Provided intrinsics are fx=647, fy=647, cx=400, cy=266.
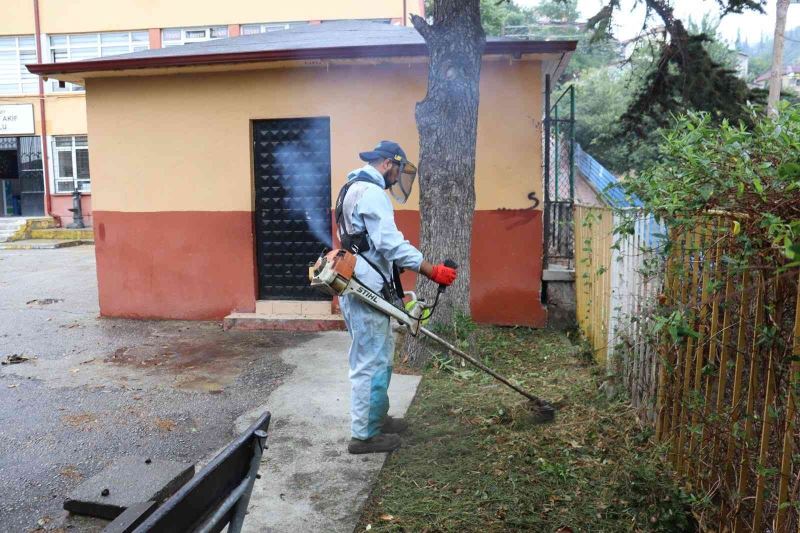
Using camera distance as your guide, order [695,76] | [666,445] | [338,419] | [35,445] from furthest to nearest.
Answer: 1. [695,76]
2. [338,419]
3. [35,445]
4. [666,445]

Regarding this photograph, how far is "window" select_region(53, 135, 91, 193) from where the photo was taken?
71.3 ft

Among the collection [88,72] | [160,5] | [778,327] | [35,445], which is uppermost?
[160,5]

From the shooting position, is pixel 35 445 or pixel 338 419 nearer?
pixel 35 445

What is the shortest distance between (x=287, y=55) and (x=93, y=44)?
1850 centimetres

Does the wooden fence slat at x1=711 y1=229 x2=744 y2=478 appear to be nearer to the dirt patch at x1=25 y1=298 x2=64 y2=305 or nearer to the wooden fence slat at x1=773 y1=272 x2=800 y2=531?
the wooden fence slat at x1=773 y1=272 x2=800 y2=531

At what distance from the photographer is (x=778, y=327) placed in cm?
231

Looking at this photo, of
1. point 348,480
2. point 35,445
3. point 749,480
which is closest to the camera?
point 749,480

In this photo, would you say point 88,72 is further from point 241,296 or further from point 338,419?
point 338,419

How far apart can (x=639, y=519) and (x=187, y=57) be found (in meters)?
6.59

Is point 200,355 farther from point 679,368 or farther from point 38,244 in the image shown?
point 38,244

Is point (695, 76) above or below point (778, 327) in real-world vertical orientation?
above

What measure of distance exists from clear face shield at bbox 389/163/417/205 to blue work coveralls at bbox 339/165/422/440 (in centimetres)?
24

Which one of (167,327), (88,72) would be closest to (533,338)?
(167,327)

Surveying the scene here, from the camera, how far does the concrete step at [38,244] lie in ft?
58.1
